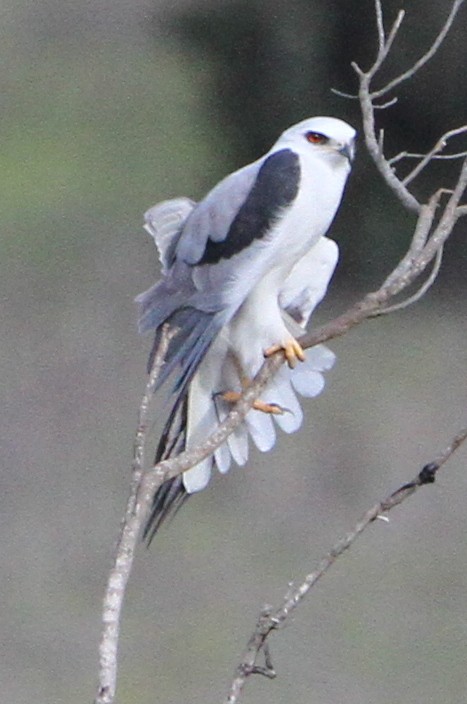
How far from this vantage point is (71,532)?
682 centimetres

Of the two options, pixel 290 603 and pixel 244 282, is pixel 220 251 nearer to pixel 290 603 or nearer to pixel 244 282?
pixel 244 282

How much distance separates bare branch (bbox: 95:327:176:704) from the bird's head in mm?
1086

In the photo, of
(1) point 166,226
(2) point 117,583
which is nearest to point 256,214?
(1) point 166,226

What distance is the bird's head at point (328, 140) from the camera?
2.88 metres

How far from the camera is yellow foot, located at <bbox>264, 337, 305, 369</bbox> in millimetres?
2781

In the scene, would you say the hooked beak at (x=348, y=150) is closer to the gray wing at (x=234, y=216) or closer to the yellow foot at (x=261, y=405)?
Answer: the gray wing at (x=234, y=216)

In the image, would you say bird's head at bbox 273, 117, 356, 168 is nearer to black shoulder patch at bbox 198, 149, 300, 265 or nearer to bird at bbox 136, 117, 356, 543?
bird at bbox 136, 117, 356, 543

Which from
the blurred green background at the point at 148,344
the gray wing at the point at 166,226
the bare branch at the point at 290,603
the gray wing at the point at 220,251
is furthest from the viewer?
the blurred green background at the point at 148,344

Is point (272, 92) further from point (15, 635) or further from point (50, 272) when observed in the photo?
point (15, 635)

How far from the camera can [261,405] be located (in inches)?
114

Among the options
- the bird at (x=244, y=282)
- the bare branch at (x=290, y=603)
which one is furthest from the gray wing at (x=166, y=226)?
the bare branch at (x=290, y=603)

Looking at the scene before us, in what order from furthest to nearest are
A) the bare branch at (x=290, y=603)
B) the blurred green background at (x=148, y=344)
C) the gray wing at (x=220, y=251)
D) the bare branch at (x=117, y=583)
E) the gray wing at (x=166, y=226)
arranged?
1. the blurred green background at (x=148, y=344)
2. the gray wing at (x=166, y=226)
3. the gray wing at (x=220, y=251)
4. the bare branch at (x=290, y=603)
5. the bare branch at (x=117, y=583)

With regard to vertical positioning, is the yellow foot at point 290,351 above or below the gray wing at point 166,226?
below

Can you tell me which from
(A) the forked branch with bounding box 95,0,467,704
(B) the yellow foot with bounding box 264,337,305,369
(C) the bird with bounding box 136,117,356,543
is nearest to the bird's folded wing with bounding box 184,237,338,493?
(C) the bird with bounding box 136,117,356,543
